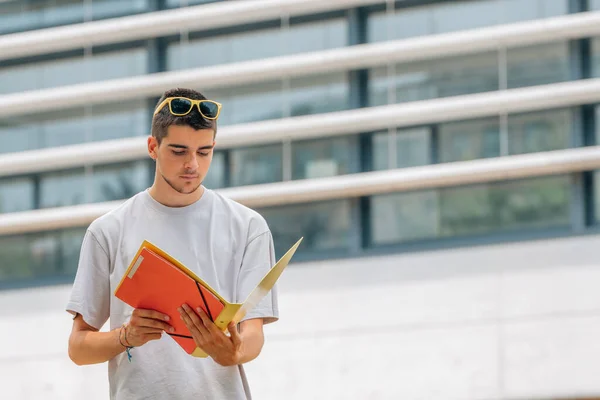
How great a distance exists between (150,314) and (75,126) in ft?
31.7

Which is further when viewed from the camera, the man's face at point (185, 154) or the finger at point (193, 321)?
the man's face at point (185, 154)

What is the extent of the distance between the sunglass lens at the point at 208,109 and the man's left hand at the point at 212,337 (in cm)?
49

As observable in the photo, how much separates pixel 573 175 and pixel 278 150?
9.76 ft

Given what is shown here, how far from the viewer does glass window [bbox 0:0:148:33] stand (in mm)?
11820

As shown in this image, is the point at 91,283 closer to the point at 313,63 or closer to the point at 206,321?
the point at 206,321

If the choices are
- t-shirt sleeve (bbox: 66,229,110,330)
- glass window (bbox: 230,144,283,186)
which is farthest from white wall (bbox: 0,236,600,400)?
t-shirt sleeve (bbox: 66,229,110,330)

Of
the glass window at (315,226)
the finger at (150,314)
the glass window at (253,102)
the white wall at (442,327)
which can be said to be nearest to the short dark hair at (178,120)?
the finger at (150,314)

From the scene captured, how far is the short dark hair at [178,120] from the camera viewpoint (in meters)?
2.63

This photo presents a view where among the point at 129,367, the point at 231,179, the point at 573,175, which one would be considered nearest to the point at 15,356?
the point at 231,179

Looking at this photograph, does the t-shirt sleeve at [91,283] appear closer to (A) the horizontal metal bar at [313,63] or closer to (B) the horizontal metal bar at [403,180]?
(B) the horizontal metal bar at [403,180]

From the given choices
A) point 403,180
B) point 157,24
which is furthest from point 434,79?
point 157,24

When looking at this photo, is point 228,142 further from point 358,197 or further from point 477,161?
point 477,161

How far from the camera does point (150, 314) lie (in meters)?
2.55

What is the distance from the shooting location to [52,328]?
A: 11.2 metres
